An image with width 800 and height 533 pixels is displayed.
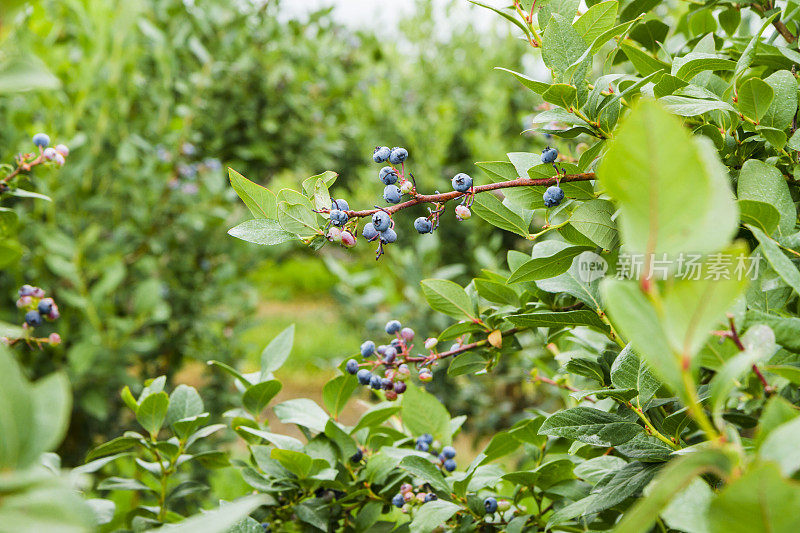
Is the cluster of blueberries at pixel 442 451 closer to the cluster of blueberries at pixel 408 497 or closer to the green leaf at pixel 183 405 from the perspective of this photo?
the cluster of blueberries at pixel 408 497

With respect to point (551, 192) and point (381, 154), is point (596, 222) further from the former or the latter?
point (381, 154)

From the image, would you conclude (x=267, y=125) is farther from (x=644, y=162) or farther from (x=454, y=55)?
(x=644, y=162)

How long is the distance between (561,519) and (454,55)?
10.9 ft

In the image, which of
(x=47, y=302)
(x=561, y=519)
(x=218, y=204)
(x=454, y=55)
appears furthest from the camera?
(x=454, y=55)

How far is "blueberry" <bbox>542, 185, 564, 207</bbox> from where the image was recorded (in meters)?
0.60

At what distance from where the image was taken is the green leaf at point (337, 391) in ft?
2.56

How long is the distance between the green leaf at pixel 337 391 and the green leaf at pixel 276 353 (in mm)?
68

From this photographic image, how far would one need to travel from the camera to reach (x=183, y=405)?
2.51 feet

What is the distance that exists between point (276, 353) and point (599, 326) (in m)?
0.40

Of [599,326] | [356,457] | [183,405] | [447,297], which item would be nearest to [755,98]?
[599,326]

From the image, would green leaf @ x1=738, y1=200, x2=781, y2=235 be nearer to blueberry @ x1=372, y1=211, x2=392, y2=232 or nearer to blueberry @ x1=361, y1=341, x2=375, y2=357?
blueberry @ x1=372, y1=211, x2=392, y2=232

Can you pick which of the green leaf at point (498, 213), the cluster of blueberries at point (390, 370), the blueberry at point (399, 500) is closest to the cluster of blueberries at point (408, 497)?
the blueberry at point (399, 500)

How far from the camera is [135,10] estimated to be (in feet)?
6.00

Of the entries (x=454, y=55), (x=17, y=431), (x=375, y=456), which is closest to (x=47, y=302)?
(x=375, y=456)
